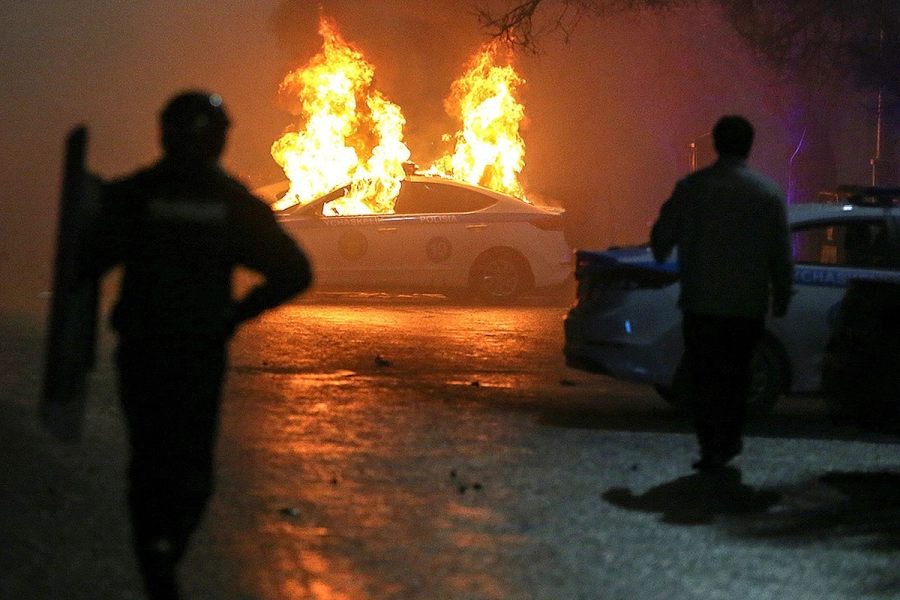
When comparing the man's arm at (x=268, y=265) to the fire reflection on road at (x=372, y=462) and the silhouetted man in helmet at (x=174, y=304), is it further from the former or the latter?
the fire reflection on road at (x=372, y=462)

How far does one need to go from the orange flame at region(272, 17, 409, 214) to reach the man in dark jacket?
42.2 ft

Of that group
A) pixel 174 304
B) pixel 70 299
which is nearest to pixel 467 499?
pixel 174 304

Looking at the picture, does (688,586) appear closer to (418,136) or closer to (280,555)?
(280,555)

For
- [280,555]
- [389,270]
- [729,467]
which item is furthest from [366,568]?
[389,270]

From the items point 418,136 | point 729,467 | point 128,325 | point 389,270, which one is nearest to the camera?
point 128,325

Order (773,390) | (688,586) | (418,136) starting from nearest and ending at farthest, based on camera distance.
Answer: (688,586) → (773,390) → (418,136)

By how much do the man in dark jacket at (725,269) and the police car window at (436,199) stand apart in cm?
1008

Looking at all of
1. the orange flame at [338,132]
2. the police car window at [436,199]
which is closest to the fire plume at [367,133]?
the orange flame at [338,132]

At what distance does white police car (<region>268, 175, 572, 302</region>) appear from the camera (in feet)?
57.5

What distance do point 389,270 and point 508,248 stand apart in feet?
4.89

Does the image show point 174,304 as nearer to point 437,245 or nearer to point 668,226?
point 668,226

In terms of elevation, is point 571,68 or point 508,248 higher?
point 571,68

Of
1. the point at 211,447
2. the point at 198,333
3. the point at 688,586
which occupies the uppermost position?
the point at 198,333

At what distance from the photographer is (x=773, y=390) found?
9.23 m
